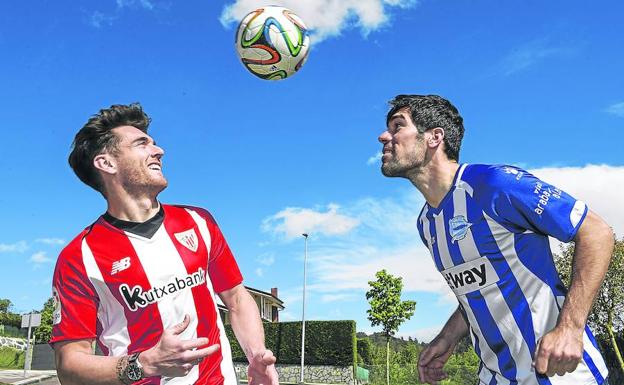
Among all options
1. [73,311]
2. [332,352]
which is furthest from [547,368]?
[332,352]

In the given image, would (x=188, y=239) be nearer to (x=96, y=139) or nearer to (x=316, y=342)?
(x=96, y=139)

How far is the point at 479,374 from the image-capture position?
4469 mm

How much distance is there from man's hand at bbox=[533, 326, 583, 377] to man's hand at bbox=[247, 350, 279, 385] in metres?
1.70

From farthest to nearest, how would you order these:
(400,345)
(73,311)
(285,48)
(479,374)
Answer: (400,345)
(285,48)
(479,374)
(73,311)

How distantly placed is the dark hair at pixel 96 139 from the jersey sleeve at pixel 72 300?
2.16ft

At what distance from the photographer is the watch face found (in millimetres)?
3570

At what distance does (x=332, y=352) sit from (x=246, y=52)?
31.1 m

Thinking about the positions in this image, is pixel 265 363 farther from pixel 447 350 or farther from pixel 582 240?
pixel 582 240

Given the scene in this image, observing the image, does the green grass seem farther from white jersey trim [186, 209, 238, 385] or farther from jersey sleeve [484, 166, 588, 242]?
jersey sleeve [484, 166, 588, 242]

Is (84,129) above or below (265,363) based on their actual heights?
above

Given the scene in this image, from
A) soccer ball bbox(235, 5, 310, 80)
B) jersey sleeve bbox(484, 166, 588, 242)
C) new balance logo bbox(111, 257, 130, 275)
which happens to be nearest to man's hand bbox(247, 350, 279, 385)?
new balance logo bbox(111, 257, 130, 275)

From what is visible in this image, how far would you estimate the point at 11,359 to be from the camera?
43.2 metres

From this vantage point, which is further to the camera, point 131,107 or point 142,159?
point 131,107

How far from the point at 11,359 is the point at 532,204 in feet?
156
